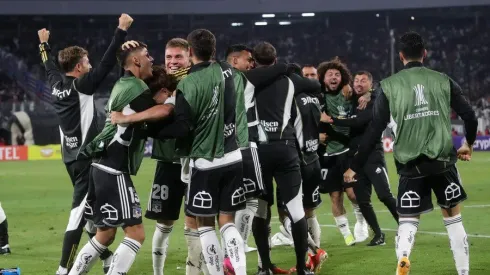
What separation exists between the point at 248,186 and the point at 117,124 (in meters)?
1.77

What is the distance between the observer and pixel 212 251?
26.1ft

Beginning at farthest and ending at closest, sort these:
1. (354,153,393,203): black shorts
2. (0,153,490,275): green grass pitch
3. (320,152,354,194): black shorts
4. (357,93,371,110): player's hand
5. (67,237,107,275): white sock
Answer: (320,152,354,194): black shorts
(354,153,393,203): black shorts
(357,93,371,110): player's hand
(0,153,490,275): green grass pitch
(67,237,107,275): white sock

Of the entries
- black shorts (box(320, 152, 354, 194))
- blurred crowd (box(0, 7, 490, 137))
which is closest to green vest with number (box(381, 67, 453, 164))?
black shorts (box(320, 152, 354, 194))

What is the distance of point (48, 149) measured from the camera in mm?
38188

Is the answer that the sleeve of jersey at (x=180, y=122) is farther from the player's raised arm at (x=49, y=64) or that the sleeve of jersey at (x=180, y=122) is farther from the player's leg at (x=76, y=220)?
the player's raised arm at (x=49, y=64)

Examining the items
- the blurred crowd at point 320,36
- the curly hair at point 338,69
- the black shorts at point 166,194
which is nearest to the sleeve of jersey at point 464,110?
the black shorts at point 166,194

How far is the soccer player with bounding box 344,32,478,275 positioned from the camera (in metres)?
8.25

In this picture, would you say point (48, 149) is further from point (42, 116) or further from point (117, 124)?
point (117, 124)

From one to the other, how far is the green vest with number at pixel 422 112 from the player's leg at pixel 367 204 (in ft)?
13.1

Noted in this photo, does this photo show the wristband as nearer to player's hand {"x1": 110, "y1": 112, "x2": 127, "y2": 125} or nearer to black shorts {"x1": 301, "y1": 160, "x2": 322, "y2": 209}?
player's hand {"x1": 110, "y1": 112, "x2": 127, "y2": 125}

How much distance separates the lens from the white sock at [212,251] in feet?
26.1

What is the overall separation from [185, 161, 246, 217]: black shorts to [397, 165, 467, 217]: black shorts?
5.06 feet

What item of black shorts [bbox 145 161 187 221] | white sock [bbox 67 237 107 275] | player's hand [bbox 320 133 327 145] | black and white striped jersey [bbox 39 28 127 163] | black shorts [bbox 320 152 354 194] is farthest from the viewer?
black shorts [bbox 320 152 354 194]

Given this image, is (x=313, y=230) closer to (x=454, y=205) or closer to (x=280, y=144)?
(x=280, y=144)
